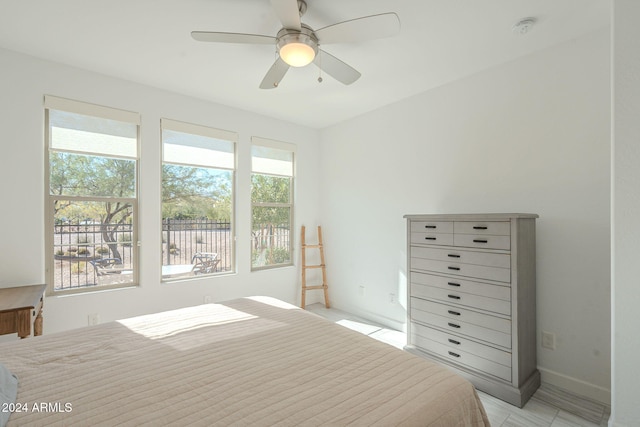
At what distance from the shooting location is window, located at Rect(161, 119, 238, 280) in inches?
129

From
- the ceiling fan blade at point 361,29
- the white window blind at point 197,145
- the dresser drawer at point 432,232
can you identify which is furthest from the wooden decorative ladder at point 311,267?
the ceiling fan blade at point 361,29

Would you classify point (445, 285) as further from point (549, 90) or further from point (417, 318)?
point (549, 90)

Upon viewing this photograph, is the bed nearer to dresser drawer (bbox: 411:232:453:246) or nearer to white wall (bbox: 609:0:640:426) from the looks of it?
white wall (bbox: 609:0:640:426)

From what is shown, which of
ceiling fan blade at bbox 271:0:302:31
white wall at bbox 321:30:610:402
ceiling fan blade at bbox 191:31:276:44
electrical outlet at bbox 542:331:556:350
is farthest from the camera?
electrical outlet at bbox 542:331:556:350

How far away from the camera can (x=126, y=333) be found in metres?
1.72

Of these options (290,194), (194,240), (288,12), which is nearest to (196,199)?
(194,240)

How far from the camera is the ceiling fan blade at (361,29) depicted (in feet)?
5.24

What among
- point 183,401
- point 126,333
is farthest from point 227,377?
point 126,333

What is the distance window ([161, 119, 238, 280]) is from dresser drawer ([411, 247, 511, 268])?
2298mm

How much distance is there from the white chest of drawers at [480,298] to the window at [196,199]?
229 cm

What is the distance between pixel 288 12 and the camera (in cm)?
161

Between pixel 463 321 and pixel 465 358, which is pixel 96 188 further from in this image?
pixel 465 358

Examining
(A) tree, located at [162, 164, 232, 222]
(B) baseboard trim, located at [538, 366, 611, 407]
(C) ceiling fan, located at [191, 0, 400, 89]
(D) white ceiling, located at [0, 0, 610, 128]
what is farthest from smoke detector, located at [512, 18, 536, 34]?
(A) tree, located at [162, 164, 232, 222]

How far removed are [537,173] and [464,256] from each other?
0.90 meters
